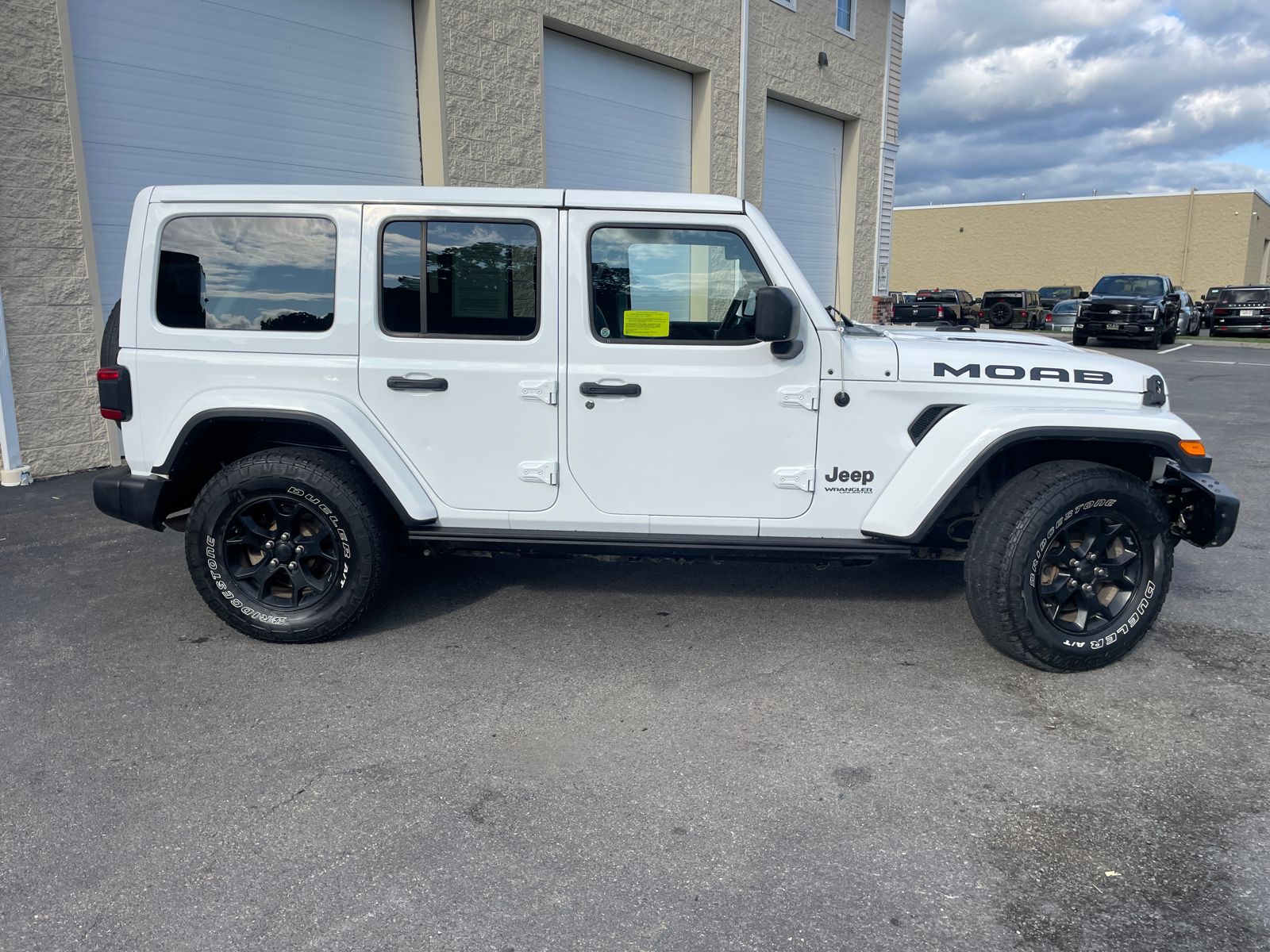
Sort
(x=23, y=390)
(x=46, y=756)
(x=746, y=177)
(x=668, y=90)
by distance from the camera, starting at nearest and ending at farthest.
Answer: (x=46, y=756), (x=23, y=390), (x=668, y=90), (x=746, y=177)

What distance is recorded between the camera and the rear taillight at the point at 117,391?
3.98m

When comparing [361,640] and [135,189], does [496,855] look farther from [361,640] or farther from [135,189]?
[135,189]

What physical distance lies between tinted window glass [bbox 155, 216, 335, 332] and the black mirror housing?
6.23 ft

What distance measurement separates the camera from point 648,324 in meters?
3.84

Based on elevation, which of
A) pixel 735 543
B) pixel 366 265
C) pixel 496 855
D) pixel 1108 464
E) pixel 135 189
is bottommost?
pixel 496 855

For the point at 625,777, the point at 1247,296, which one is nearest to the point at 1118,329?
the point at 1247,296

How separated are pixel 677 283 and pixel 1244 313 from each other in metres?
34.2

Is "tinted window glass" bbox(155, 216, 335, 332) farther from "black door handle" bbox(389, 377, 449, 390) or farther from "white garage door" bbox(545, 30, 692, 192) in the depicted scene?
"white garage door" bbox(545, 30, 692, 192)

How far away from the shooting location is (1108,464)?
3988 mm

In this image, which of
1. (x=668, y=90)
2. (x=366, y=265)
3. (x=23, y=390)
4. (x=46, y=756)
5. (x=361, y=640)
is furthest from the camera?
(x=668, y=90)

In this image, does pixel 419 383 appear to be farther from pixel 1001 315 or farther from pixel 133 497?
pixel 1001 315

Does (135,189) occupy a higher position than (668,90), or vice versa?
(668,90)

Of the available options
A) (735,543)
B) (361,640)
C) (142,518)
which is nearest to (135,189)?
(142,518)

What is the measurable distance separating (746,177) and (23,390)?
1002cm
